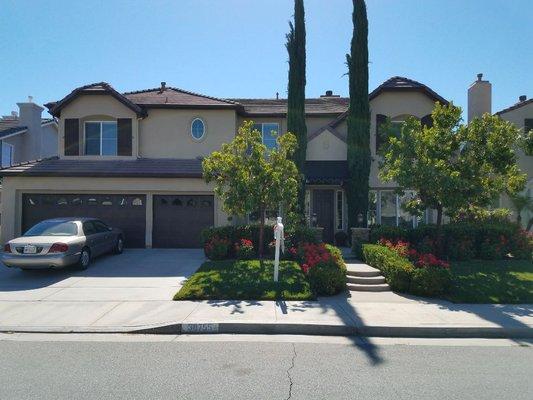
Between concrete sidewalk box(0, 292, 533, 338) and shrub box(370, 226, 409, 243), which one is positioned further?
shrub box(370, 226, 409, 243)

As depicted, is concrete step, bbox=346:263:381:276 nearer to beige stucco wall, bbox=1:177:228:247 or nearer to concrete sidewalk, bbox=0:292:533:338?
concrete sidewalk, bbox=0:292:533:338

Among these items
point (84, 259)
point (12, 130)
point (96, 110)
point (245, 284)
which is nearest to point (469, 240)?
point (245, 284)

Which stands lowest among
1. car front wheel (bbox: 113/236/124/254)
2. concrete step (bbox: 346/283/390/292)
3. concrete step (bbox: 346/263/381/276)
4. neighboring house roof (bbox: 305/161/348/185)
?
concrete step (bbox: 346/283/390/292)

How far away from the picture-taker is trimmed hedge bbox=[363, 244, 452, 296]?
358 inches

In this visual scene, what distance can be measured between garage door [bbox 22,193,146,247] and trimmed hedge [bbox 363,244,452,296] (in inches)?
383

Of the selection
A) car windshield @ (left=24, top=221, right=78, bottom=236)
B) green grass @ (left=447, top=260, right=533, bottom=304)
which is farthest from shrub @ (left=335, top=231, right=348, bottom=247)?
car windshield @ (left=24, top=221, right=78, bottom=236)

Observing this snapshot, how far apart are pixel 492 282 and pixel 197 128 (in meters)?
12.3

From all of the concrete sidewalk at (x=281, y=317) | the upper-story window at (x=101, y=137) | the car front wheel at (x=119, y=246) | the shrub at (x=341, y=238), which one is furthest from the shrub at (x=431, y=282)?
the upper-story window at (x=101, y=137)

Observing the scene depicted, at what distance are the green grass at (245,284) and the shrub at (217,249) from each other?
2.97 feet

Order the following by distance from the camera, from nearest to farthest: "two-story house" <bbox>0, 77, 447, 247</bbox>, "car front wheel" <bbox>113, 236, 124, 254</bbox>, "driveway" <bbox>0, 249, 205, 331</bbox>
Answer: "driveway" <bbox>0, 249, 205, 331</bbox>, "car front wheel" <bbox>113, 236, 124, 254</bbox>, "two-story house" <bbox>0, 77, 447, 247</bbox>

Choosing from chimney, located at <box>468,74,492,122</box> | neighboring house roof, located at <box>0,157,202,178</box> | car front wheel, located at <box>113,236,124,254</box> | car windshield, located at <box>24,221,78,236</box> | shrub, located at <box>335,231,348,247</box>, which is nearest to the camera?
car windshield, located at <box>24,221,78,236</box>

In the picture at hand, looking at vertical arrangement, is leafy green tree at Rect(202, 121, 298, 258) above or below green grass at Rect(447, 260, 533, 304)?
above

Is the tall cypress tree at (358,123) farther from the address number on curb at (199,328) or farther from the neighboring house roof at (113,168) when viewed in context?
the address number on curb at (199,328)

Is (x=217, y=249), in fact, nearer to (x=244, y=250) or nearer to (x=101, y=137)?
(x=244, y=250)
